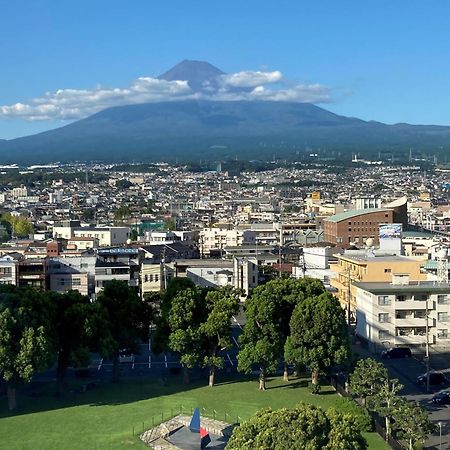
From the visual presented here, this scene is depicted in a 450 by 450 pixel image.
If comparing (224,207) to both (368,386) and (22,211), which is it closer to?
(22,211)

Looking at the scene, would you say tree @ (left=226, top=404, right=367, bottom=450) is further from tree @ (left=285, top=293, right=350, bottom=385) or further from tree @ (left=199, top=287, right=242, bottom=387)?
tree @ (left=199, top=287, right=242, bottom=387)

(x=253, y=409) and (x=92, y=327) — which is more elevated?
(x=92, y=327)

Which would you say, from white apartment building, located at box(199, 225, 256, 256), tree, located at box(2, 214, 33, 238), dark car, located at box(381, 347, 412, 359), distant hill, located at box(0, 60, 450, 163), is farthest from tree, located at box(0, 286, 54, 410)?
distant hill, located at box(0, 60, 450, 163)

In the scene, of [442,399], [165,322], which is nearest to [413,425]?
[442,399]

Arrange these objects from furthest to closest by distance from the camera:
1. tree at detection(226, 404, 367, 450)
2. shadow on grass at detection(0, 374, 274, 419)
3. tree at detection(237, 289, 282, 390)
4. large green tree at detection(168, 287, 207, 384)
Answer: large green tree at detection(168, 287, 207, 384), tree at detection(237, 289, 282, 390), shadow on grass at detection(0, 374, 274, 419), tree at detection(226, 404, 367, 450)

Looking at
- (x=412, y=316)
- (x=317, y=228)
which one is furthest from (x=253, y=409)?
(x=317, y=228)

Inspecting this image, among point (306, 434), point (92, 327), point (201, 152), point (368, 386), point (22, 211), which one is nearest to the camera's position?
point (306, 434)

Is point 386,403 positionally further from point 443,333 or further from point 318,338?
point 443,333
